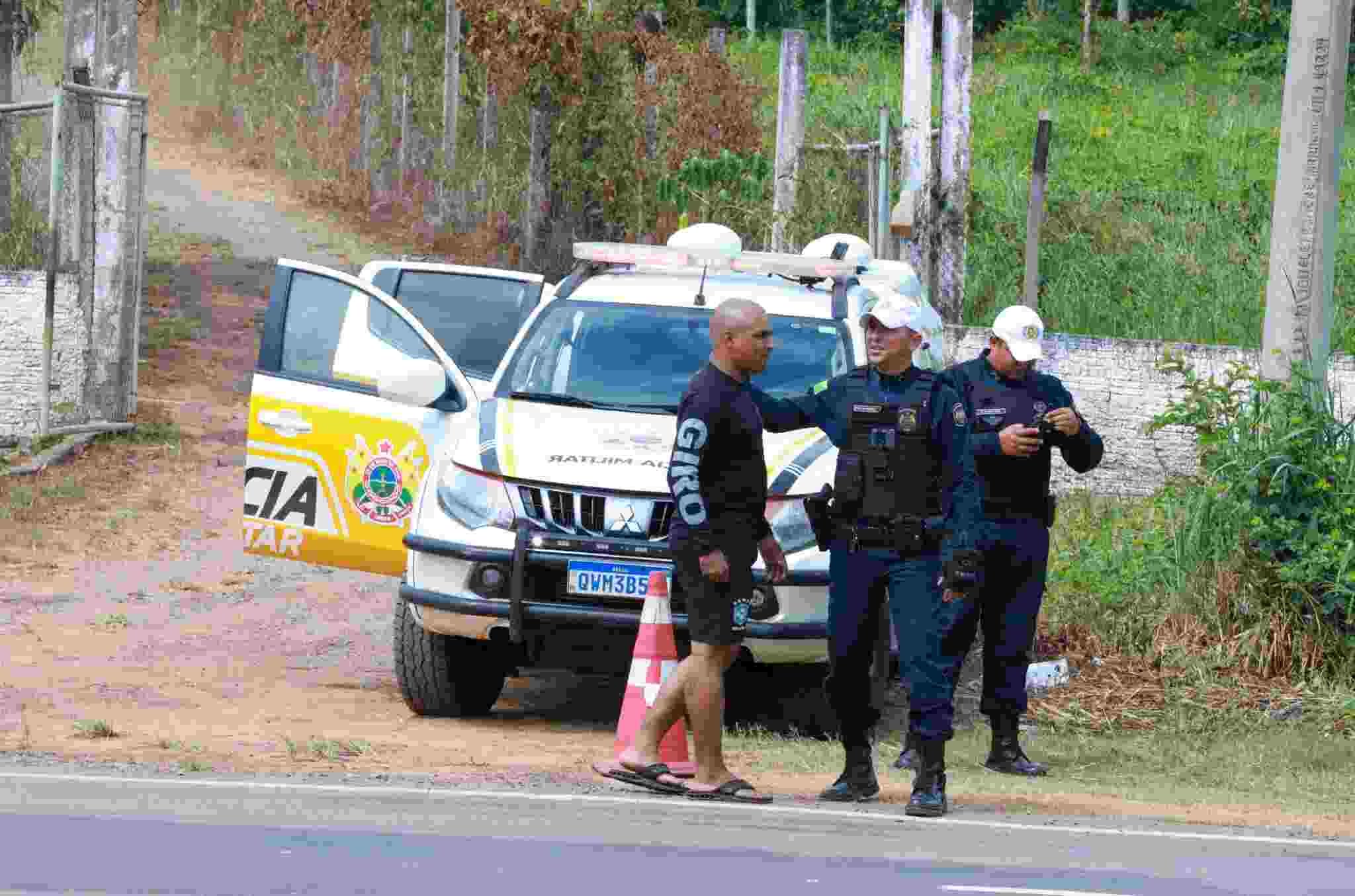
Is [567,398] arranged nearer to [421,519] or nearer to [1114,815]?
[421,519]

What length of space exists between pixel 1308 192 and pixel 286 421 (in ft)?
16.6

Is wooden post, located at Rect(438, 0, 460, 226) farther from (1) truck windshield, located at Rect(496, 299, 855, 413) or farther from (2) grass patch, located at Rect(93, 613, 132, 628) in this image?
(1) truck windshield, located at Rect(496, 299, 855, 413)

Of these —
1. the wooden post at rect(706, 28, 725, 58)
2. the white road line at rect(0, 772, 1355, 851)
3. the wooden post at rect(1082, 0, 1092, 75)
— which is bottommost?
the white road line at rect(0, 772, 1355, 851)

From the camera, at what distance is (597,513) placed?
8.91 metres

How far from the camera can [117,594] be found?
1259 centimetres

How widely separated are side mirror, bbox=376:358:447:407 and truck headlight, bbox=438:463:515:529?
0.45 meters

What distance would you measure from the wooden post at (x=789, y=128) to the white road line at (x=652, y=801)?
10821 millimetres

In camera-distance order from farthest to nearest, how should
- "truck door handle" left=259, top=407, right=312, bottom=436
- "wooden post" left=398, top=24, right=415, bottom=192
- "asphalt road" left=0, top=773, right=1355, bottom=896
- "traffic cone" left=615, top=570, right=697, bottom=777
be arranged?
"wooden post" left=398, top=24, right=415, bottom=192
"truck door handle" left=259, top=407, right=312, bottom=436
"traffic cone" left=615, top=570, right=697, bottom=777
"asphalt road" left=0, top=773, right=1355, bottom=896

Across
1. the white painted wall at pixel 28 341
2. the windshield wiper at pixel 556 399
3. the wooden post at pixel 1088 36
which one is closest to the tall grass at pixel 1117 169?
the wooden post at pixel 1088 36

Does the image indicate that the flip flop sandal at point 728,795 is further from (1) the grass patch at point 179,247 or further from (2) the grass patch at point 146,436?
(1) the grass patch at point 179,247

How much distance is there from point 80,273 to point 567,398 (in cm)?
790

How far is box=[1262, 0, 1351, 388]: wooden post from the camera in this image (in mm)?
10938

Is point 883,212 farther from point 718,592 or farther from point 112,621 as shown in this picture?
point 718,592

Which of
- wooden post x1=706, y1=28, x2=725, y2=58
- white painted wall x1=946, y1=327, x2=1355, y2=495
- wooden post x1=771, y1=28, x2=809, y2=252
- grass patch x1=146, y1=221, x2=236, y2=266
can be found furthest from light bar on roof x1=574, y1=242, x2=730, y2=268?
grass patch x1=146, y1=221, x2=236, y2=266
